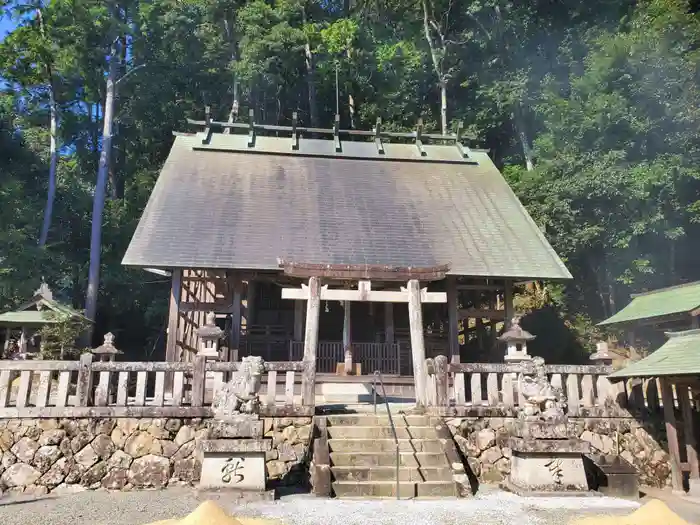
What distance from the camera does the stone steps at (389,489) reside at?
291 inches

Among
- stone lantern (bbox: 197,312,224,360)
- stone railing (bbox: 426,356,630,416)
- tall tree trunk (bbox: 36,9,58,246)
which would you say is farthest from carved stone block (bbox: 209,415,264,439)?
tall tree trunk (bbox: 36,9,58,246)

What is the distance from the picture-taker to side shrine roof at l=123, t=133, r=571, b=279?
42.1 feet

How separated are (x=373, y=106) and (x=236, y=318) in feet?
59.7

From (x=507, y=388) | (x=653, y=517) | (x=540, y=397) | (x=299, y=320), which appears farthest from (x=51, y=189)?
(x=653, y=517)

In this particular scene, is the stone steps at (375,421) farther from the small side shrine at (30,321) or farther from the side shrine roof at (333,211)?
the small side shrine at (30,321)

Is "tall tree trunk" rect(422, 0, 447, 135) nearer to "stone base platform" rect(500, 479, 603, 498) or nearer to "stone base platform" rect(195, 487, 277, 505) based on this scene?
"stone base platform" rect(500, 479, 603, 498)

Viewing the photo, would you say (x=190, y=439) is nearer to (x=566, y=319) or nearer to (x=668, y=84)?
(x=566, y=319)

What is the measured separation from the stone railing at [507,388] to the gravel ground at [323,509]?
176 centimetres

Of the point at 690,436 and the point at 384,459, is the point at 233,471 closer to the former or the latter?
the point at 384,459

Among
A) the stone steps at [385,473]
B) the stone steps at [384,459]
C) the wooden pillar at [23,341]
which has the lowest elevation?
the stone steps at [385,473]

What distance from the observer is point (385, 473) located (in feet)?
25.2

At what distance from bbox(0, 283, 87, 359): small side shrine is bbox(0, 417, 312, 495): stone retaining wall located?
6.39m

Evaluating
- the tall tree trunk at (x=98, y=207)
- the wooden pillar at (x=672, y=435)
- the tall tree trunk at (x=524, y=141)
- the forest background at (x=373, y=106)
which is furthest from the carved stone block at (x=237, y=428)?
the tall tree trunk at (x=524, y=141)

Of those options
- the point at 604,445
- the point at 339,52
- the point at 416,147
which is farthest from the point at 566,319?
the point at 339,52
